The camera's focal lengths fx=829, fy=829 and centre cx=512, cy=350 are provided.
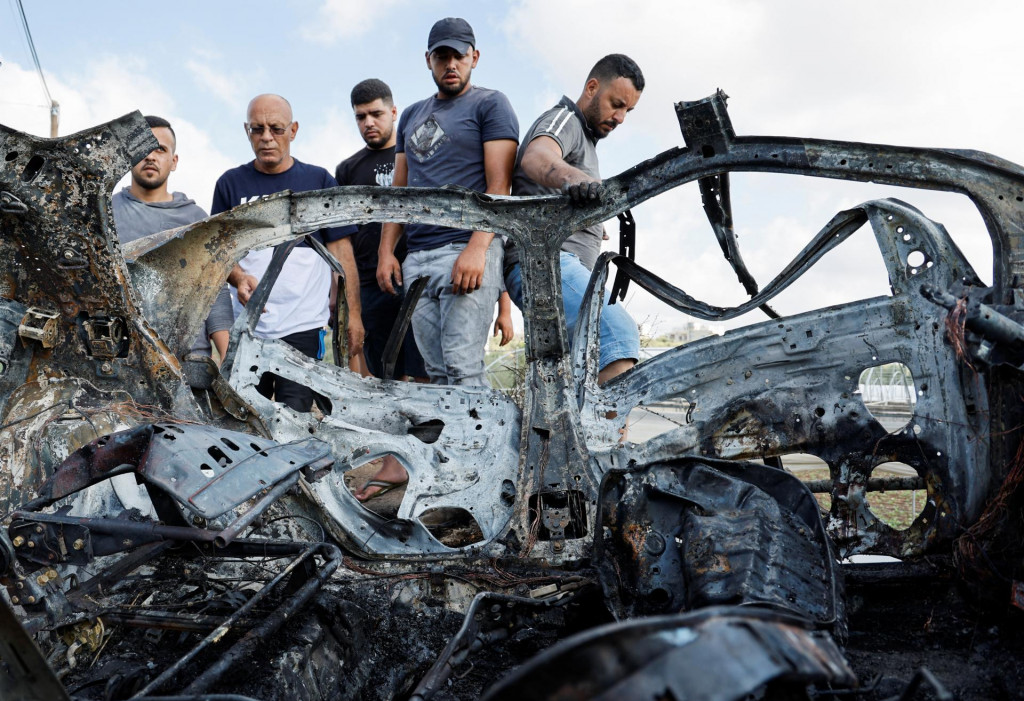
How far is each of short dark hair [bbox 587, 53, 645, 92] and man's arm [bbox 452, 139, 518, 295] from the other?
574 millimetres

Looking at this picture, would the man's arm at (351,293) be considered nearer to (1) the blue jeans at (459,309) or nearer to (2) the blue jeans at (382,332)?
(1) the blue jeans at (459,309)

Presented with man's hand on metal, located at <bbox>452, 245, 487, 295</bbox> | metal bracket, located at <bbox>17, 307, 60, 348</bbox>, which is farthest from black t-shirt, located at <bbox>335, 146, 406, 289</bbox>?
metal bracket, located at <bbox>17, 307, 60, 348</bbox>

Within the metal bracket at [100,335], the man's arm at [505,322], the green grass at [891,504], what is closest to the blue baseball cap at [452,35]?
the man's arm at [505,322]

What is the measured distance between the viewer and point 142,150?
10.8 feet

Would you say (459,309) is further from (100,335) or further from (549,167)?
(100,335)

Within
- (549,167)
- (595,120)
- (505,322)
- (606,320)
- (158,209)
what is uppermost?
(595,120)

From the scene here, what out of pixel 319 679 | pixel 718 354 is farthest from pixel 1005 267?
pixel 319 679

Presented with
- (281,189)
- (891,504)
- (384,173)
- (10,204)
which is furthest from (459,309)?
(891,504)

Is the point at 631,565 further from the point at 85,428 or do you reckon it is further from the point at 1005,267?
the point at 85,428

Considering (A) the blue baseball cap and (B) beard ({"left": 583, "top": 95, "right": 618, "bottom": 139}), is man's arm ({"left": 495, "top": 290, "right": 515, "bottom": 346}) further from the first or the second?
(A) the blue baseball cap

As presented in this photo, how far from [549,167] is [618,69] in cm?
83

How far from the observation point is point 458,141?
4.35m

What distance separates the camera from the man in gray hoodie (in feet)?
16.5

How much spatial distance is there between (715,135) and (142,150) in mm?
2256
